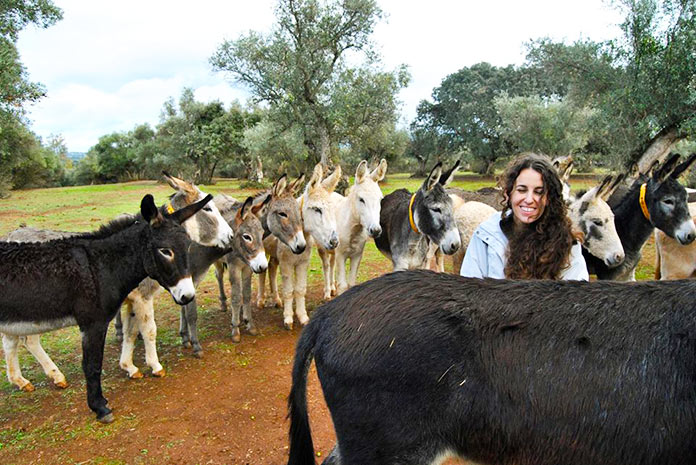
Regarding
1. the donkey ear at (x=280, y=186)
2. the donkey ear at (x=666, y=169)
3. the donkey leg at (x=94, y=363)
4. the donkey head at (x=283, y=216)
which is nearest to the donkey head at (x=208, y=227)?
the donkey head at (x=283, y=216)

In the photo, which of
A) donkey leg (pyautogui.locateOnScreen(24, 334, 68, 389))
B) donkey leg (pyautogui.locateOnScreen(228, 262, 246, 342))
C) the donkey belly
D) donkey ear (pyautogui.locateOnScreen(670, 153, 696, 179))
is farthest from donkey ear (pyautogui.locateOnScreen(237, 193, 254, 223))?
donkey ear (pyautogui.locateOnScreen(670, 153, 696, 179))

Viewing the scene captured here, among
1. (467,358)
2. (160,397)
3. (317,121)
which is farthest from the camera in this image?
(317,121)

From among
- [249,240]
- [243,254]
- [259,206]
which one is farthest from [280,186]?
[243,254]

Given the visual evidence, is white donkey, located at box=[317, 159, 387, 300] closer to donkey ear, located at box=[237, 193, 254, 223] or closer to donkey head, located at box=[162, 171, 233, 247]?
donkey ear, located at box=[237, 193, 254, 223]

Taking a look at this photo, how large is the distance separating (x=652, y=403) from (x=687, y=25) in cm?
1215

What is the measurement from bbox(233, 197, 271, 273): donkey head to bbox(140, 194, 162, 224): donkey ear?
1.50 meters

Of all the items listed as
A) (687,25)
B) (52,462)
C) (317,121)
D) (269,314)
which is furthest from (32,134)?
(687,25)

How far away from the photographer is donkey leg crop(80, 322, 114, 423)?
14.2 feet

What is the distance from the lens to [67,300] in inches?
170

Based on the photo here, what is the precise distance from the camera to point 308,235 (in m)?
7.20

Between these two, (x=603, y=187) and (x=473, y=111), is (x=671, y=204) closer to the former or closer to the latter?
(x=603, y=187)

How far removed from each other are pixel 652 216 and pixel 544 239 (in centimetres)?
411

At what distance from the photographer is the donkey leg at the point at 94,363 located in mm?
4336

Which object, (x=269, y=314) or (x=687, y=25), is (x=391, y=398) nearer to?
(x=269, y=314)
